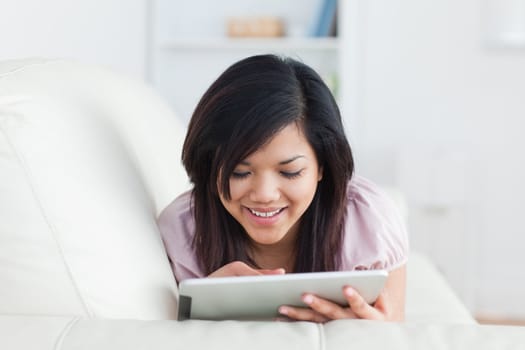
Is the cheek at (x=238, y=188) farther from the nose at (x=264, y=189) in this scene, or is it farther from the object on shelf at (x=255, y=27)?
the object on shelf at (x=255, y=27)

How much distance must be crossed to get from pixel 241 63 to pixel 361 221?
0.38 m

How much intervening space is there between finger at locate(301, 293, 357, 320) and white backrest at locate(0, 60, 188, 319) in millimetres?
219

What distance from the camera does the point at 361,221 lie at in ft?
5.12

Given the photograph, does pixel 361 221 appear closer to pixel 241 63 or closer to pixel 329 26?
pixel 241 63

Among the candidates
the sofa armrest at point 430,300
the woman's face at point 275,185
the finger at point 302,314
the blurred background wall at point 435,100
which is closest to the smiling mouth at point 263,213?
the woman's face at point 275,185

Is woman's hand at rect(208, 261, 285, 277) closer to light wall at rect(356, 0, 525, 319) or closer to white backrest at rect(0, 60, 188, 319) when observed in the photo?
white backrest at rect(0, 60, 188, 319)

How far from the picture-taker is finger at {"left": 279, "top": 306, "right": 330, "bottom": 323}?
123 cm

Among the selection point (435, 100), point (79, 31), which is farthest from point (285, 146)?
point (435, 100)

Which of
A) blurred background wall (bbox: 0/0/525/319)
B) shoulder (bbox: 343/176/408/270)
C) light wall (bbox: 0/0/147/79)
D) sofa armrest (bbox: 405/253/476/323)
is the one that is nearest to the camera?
shoulder (bbox: 343/176/408/270)

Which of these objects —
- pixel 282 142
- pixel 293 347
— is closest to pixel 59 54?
pixel 282 142

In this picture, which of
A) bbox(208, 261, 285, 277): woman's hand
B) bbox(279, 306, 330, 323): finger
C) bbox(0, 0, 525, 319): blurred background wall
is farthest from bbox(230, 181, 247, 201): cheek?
bbox(0, 0, 525, 319): blurred background wall

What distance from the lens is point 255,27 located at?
368 cm

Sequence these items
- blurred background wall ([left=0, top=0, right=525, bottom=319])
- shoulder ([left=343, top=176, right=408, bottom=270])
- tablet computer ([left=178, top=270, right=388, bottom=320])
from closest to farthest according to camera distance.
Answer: tablet computer ([left=178, top=270, right=388, bottom=320]), shoulder ([left=343, top=176, right=408, bottom=270]), blurred background wall ([left=0, top=0, right=525, bottom=319])

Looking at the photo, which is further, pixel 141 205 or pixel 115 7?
pixel 115 7
